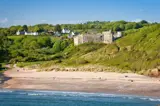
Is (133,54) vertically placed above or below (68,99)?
above

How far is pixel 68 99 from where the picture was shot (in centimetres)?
4225

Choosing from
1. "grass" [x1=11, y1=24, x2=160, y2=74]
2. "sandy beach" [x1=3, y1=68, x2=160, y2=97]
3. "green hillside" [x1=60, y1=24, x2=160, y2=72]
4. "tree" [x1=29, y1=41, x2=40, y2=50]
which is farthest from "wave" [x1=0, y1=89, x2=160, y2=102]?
"tree" [x1=29, y1=41, x2=40, y2=50]

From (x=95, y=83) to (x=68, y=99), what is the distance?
11.1 metres

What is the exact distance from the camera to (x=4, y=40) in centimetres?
12788

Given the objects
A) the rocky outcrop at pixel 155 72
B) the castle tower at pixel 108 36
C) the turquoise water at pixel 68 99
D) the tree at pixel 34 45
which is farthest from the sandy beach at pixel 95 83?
the tree at pixel 34 45

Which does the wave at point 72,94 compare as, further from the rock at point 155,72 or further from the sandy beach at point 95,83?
the rock at point 155,72

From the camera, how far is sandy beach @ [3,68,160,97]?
47688mm

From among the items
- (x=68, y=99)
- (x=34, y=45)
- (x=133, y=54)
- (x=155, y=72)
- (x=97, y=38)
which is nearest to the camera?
(x=68, y=99)

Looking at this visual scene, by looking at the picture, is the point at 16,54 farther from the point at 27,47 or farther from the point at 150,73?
the point at 150,73

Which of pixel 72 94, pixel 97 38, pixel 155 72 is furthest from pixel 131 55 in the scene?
pixel 97 38

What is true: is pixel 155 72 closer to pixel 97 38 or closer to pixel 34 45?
pixel 97 38

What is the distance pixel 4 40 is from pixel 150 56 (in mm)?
A: 70869

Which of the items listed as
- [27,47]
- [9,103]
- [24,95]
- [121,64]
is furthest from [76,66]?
[27,47]

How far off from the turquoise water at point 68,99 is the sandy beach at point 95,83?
2.81m
